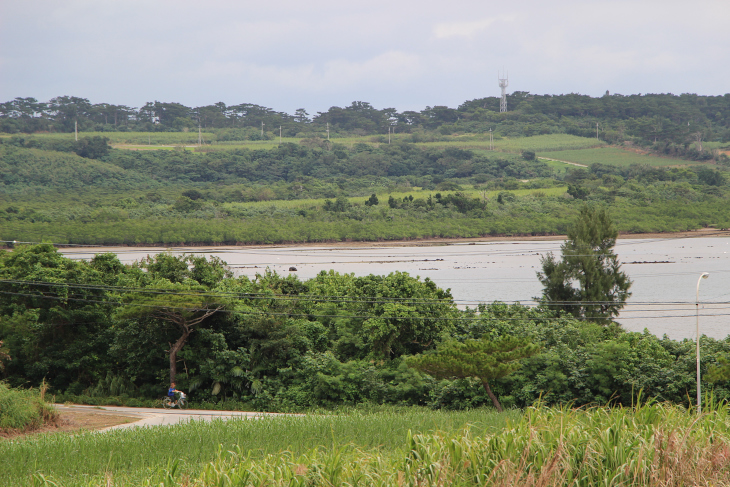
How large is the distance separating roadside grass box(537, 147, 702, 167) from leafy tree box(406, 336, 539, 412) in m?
143

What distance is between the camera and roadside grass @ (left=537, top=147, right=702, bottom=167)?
531 feet

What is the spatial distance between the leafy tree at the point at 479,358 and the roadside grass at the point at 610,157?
142627mm

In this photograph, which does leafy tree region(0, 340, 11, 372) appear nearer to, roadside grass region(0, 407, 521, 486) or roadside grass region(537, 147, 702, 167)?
roadside grass region(0, 407, 521, 486)

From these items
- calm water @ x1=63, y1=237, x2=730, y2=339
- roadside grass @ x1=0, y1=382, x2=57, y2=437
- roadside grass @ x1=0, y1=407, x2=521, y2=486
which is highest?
roadside grass @ x1=0, y1=407, x2=521, y2=486

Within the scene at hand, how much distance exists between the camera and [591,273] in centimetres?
4094

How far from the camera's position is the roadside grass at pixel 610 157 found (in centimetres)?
16185

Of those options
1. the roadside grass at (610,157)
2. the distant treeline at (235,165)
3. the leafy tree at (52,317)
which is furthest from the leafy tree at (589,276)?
the roadside grass at (610,157)

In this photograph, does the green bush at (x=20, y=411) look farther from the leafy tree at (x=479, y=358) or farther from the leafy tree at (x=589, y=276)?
the leafy tree at (x=589, y=276)

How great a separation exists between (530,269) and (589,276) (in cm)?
3109

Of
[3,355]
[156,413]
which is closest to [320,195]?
[3,355]

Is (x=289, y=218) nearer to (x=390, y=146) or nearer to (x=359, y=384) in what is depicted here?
(x=359, y=384)

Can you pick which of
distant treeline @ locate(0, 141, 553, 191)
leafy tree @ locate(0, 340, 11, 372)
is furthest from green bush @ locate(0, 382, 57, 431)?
distant treeline @ locate(0, 141, 553, 191)

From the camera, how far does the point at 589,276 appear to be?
1615 inches

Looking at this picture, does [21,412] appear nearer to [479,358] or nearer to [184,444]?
[184,444]
